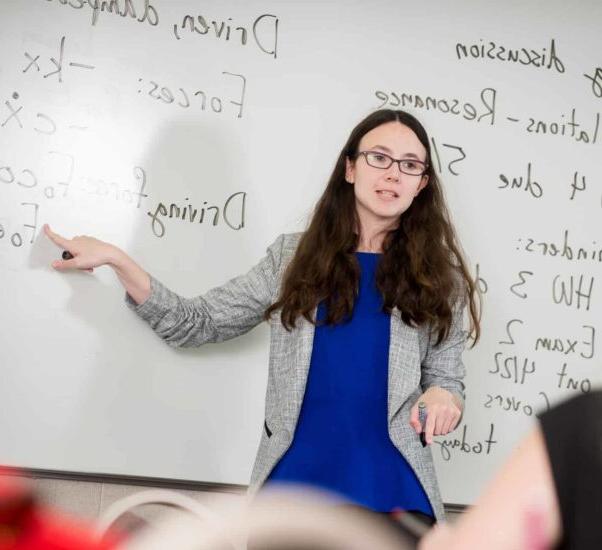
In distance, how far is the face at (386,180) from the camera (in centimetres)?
168

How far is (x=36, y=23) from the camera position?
1.93 m

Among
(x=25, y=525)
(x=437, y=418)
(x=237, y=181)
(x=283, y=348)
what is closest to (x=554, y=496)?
(x=25, y=525)

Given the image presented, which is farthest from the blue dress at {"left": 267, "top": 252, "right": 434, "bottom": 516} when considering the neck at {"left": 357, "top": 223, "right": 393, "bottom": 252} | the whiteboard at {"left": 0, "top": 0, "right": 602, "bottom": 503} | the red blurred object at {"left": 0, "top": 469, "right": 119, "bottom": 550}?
the red blurred object at {"left": 0, "top": 469, "right": 119, "bottom": 550}

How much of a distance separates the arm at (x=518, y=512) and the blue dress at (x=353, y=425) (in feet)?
3.37

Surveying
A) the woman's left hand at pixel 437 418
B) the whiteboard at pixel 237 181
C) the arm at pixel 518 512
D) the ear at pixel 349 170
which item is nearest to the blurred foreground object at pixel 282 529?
the arm at pixel 518 512

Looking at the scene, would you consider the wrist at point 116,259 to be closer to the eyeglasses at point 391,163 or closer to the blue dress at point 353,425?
the blue dress at point 353,425

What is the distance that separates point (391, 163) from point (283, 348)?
1.32ft

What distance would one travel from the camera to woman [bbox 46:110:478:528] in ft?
4.92

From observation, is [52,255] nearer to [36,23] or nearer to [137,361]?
[137,361]

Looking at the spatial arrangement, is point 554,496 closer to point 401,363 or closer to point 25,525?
point 25,525

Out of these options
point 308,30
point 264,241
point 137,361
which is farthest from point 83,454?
point 308,30

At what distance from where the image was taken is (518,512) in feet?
1.38

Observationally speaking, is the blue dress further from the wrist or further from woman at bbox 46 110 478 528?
the wrist

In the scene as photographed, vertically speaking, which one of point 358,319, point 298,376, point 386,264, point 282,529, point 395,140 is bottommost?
point 282,529
